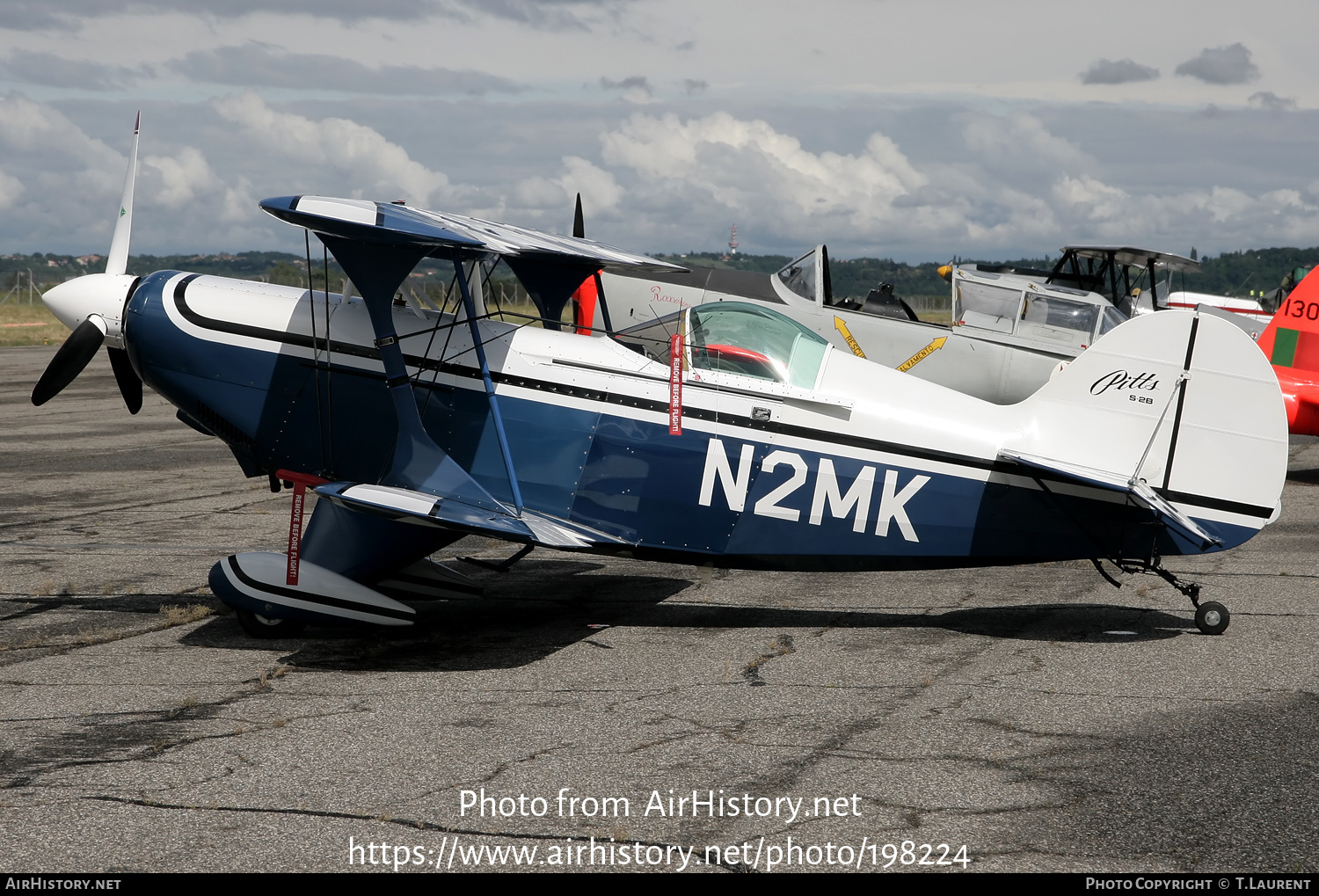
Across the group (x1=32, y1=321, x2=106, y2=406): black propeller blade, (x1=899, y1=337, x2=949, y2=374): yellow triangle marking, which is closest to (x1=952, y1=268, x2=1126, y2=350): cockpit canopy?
(x1=899, y1=337, x2=949, y2=374): yellow triangle marking

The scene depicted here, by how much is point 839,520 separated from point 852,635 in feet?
2.56

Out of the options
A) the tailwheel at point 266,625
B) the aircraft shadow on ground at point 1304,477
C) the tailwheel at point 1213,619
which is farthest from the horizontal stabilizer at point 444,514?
the aircraft shadow on ground at point 1304,477

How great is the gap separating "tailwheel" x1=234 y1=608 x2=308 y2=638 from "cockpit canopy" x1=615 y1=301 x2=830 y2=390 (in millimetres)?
2809

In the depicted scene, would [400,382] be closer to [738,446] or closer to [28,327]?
[738,446]

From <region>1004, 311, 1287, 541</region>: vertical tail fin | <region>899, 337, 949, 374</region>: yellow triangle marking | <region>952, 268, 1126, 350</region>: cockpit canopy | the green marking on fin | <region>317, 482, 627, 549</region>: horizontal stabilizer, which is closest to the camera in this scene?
<region>317, 482, 627, 549</region>: horizontal stabilizer

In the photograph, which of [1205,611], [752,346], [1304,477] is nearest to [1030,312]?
[1304,477]

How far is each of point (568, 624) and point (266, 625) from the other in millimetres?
1958

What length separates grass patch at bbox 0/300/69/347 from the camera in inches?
1553

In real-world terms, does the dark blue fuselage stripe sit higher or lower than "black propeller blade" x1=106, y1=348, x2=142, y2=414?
higher

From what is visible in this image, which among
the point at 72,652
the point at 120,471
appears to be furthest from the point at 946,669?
the point at 120,471

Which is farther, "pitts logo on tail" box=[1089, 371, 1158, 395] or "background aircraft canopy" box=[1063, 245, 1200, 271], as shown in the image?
"background aircraft canopy" box=[1063, 245, 1200, 271]

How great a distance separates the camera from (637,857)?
405 cm

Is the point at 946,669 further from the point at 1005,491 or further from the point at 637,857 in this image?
the point at 637,857

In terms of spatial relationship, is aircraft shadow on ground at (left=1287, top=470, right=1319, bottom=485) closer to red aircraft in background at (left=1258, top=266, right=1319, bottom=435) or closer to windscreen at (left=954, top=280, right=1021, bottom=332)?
red aircraft in background at (left=1258, top=266, right=1319, bottom=435)
